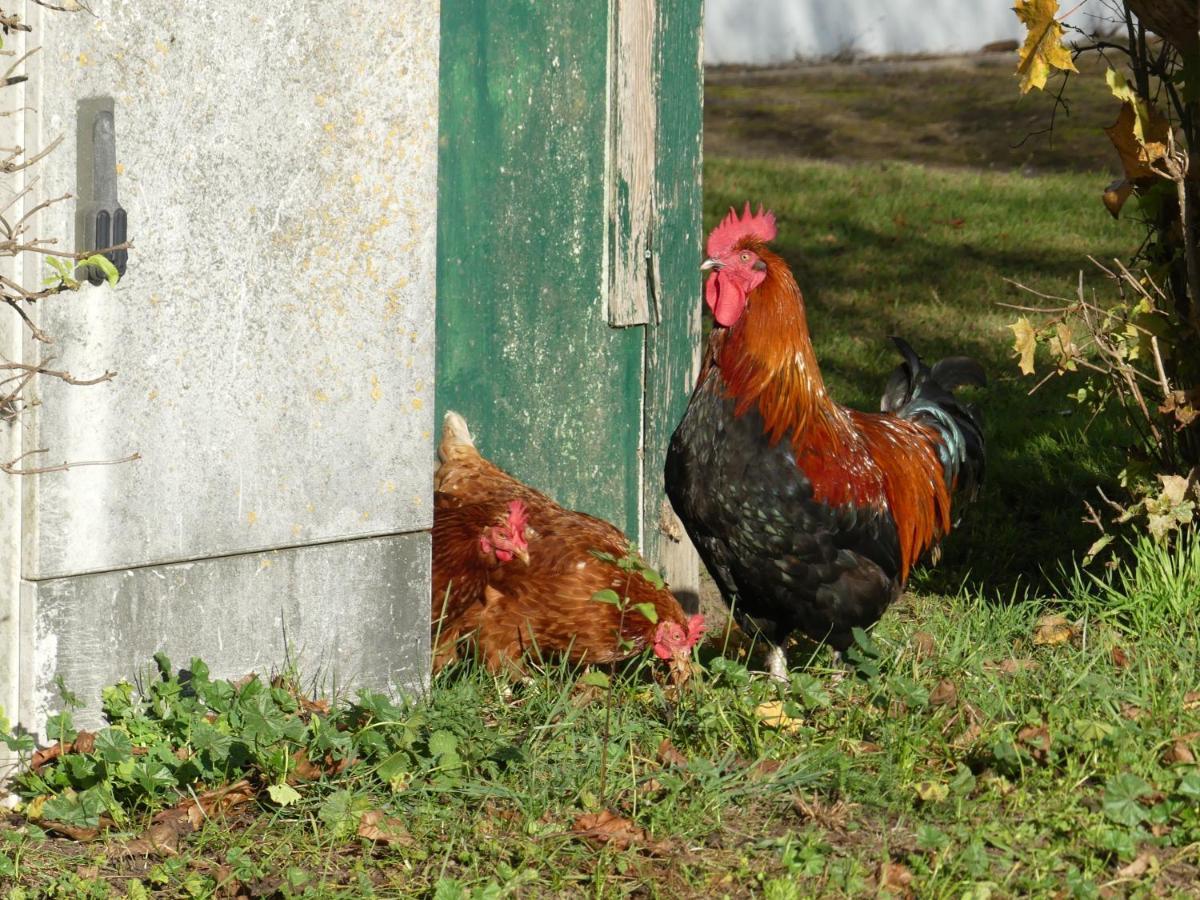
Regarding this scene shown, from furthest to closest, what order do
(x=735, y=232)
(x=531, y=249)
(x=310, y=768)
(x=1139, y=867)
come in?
1. (x=531, y=249)
2. (x=735, y=232)
3. (x=310, y=768)
4. (x=1139, y=867)

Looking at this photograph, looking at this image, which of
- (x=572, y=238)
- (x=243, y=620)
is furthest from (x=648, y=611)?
(x=572, y=238)

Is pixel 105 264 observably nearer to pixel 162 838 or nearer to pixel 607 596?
pixel 162 838

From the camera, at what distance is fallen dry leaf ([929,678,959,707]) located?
410 centimetres

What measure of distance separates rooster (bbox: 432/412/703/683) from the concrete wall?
297mm

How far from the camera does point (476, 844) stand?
11.7 feet

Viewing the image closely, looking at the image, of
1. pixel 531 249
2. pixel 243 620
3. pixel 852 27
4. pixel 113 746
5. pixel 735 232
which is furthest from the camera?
pixel 852 27

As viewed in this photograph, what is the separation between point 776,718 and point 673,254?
2213 mm

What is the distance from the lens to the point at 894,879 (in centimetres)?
338

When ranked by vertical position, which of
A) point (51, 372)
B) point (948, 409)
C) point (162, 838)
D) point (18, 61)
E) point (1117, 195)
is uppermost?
point (18, 61)

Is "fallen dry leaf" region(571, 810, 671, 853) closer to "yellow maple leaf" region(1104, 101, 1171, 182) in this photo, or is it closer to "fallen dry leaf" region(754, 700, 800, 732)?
"fallen dry leaf" region(754, 700, 800, 732)

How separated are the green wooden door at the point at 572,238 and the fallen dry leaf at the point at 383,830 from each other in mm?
1987

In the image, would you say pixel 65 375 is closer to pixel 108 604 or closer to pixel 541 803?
pixel 108 604

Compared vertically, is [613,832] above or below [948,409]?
below

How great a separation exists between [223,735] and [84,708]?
38 cm
